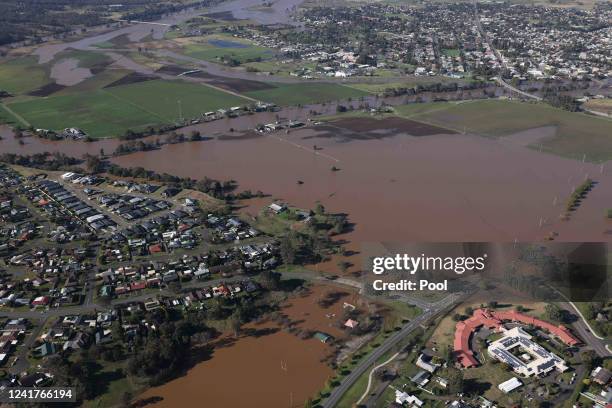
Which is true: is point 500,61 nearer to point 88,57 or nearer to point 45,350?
point 88,57

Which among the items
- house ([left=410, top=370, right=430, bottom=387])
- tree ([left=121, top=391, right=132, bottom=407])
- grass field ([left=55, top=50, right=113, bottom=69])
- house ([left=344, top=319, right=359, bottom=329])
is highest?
grass field ([left=55, top=50, right=113, bottom=69])

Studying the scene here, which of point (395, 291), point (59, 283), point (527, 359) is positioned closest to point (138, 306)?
point (59, 283)

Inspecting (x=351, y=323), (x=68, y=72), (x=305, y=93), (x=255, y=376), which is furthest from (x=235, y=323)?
(x=68, y=72)

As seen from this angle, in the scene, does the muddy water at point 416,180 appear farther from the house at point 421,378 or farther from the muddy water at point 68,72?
the muddy water at point 68,72

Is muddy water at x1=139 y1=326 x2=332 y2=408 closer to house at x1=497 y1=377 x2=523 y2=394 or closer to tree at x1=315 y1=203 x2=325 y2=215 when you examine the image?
house at x1=497 y1=377 x2=523 y2=394

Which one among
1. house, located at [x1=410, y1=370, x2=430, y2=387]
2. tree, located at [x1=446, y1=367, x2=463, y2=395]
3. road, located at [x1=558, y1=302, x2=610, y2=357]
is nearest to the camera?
tree, located at [x1=446, y1=367, x2=463, y2=395]

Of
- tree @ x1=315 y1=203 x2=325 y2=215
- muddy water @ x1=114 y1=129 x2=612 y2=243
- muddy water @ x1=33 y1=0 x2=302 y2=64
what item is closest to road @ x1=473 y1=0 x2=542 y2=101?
muddy water @ x1=114 y1=129 x2=612 y2=243
